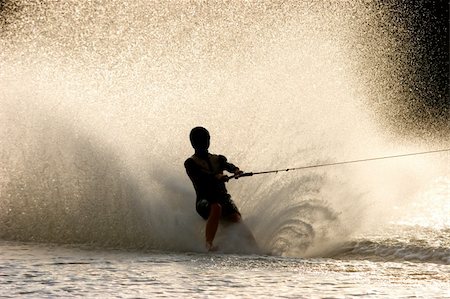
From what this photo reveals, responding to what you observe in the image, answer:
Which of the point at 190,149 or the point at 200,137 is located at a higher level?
the point at 190,149

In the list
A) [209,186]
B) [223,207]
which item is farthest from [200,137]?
[223,207]

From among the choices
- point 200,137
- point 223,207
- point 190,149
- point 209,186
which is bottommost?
point 223,207

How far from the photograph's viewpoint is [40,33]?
23.3m

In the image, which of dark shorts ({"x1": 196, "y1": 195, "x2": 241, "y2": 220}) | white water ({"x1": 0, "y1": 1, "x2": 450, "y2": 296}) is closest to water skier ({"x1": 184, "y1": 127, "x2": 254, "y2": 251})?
dark shorts ({"x1": 196, "y1": 195, "x2": 241, "y2": 220})

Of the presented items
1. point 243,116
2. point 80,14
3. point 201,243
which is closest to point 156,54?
point 80,14

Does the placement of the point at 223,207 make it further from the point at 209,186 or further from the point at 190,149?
the point at 190,149

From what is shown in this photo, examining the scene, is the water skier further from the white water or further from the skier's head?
the white water

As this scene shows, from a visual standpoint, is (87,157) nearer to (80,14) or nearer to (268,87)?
(268,87)

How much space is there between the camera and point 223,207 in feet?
29.9

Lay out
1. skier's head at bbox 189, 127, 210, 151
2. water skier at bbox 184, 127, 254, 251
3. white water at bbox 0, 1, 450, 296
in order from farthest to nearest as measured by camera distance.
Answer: white water at bbox 0, 1, 450, 296
skier's head at bbox 189, 127, 210, 151
water skier at bbox 184, 127, 254, 251

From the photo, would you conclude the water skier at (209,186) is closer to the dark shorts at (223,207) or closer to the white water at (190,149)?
the dark shorts at (223,207)

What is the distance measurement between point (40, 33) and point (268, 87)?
29.0ft

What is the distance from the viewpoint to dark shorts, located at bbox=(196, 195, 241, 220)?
897cm

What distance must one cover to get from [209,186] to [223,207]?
0.28 m
